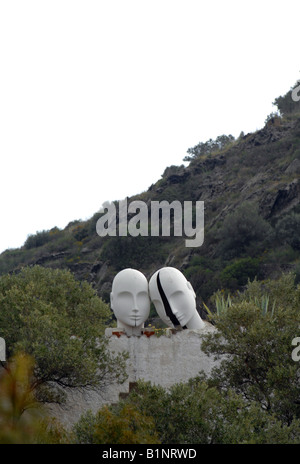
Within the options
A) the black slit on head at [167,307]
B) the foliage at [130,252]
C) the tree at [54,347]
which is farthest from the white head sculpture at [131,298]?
the foliage at [130,252]

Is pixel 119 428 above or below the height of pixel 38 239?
below

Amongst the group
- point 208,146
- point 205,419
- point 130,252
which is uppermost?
point 208,146

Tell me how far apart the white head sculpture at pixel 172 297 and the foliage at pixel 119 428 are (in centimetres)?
519

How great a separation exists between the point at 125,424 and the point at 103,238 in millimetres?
46424

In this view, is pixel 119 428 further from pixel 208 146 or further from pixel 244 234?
pixel 208 146

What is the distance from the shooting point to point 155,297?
1642cm

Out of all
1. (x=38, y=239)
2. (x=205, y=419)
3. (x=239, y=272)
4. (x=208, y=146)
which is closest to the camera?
(x=205, y=419)

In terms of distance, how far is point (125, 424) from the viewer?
1005cm

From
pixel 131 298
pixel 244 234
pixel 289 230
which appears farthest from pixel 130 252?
pixel 131 298

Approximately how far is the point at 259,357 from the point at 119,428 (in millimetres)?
4987

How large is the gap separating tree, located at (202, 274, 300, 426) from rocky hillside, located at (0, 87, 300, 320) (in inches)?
885

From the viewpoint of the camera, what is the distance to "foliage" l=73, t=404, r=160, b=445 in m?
9.91
